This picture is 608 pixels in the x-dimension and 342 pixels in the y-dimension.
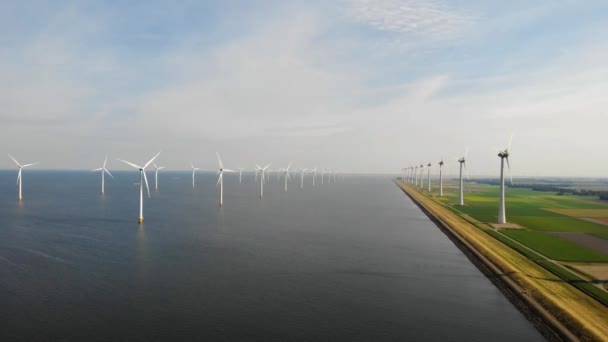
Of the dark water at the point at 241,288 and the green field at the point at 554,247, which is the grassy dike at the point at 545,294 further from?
the green field at the point at 554,247

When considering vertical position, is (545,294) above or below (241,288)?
above

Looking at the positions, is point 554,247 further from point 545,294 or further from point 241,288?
point 241,288

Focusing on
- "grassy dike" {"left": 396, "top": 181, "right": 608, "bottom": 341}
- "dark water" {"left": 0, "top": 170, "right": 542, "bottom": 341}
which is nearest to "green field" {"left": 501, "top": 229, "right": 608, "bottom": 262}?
"grassy dike" {"left": 396, "top": 181, "right": 608, "bottom": 341}

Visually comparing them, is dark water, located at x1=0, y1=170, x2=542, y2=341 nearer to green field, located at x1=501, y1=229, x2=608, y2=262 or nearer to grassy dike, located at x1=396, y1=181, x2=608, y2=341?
grassy dike, located at x1=396, y1=181, x2=608, y2=341

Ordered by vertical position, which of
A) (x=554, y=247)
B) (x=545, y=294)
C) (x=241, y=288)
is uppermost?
(x=554, y=247)

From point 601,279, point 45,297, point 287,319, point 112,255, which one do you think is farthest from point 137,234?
point 601,279

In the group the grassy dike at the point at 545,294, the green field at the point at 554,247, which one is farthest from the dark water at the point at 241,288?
the green field at the point at 554,247

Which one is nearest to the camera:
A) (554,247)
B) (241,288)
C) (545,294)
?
(545,294)

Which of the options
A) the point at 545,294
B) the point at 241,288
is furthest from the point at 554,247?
the point at 241,288
